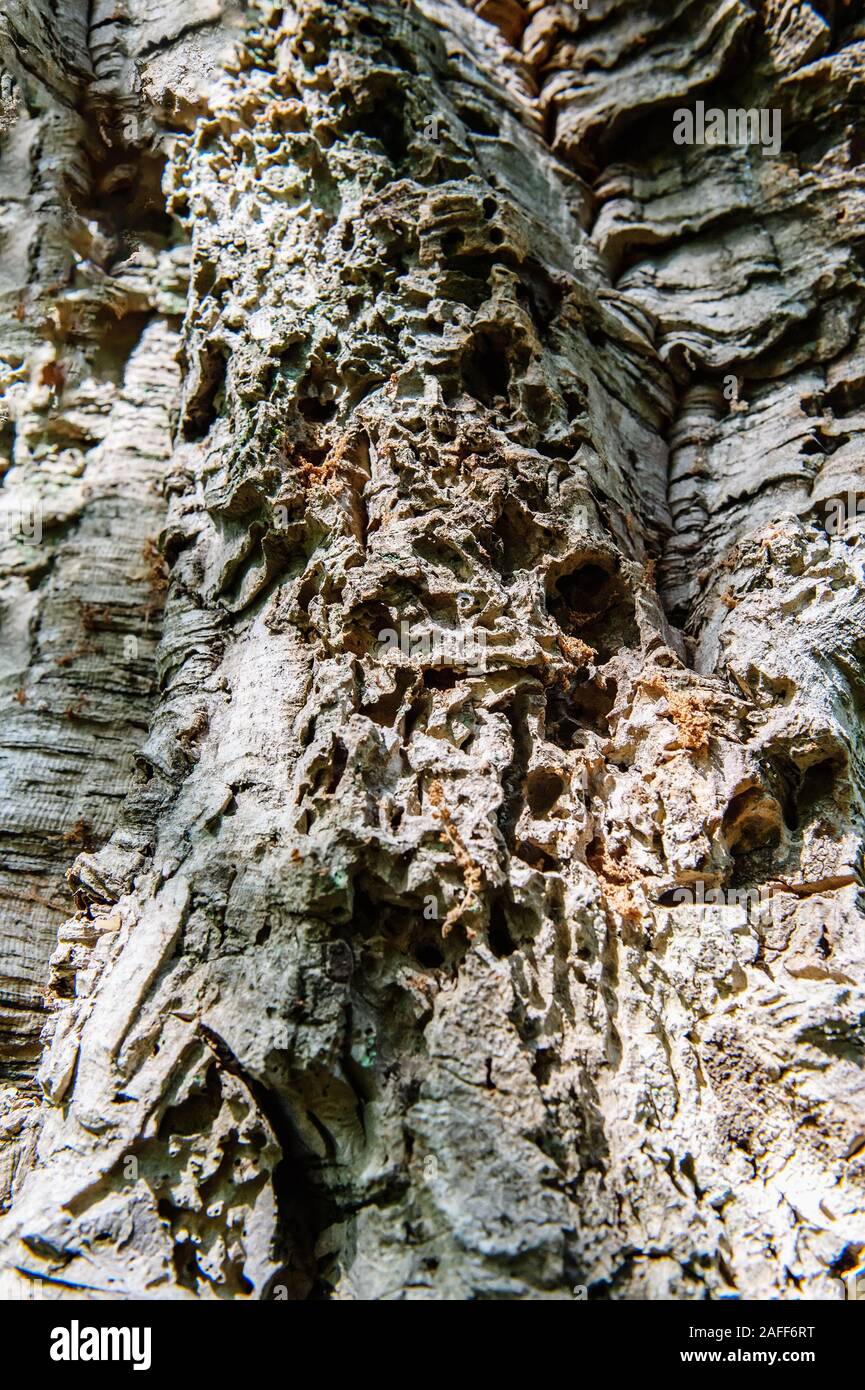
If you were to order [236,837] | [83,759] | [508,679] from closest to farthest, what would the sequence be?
[236,837] < [508,679] < [83,759]

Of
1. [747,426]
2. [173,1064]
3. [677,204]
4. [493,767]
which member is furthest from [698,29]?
[173,1064]

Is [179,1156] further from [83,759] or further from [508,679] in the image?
[83,759]

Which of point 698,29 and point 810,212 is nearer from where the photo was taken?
point 810,212

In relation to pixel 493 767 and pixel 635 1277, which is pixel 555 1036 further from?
pixel 493 767

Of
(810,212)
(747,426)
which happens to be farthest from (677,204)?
(747,426)

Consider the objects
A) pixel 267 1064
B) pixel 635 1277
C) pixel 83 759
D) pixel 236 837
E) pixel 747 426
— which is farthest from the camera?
pixel 747 426

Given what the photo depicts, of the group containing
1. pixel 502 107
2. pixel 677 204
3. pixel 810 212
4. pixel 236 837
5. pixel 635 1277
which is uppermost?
pixel 502 107

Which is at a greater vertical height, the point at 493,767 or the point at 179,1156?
the point at 493,767
